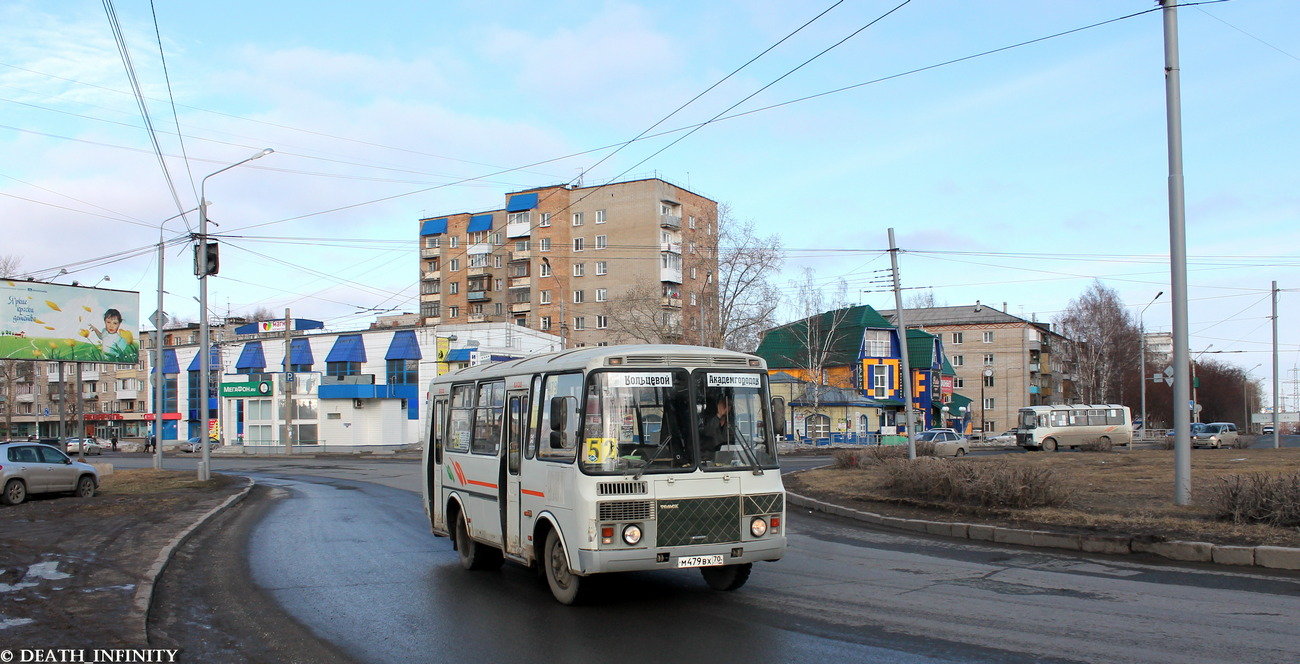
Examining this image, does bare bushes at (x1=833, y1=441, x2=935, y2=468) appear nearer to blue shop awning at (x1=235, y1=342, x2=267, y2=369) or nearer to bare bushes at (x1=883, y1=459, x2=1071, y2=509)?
bare bushes at (x1=883, y1=459, x2=1071, y2=509)

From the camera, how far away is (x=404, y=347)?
61.6 m

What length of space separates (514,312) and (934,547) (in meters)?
75.1

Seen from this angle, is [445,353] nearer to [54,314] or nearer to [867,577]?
[54,314]

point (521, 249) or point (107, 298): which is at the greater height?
point (521, 249)

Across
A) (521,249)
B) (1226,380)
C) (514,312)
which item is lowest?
(1226,380)

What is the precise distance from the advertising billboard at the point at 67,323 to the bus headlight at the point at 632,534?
32897 millimetres

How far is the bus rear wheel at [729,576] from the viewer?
9195mm

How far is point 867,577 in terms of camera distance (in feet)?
32.8

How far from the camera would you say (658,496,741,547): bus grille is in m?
8.23

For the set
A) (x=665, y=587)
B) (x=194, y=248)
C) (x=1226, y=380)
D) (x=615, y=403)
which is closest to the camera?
(x=615, y=403)

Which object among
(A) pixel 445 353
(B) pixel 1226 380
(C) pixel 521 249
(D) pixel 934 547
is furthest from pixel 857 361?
(B) pixel 1226 380

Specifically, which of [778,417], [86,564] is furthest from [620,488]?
[86,564]

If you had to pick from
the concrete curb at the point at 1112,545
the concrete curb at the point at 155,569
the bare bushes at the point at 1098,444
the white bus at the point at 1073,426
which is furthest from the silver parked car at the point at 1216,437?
the concrete curb at the point at 155,569

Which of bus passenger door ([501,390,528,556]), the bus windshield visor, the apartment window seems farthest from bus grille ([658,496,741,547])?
the apartment window
